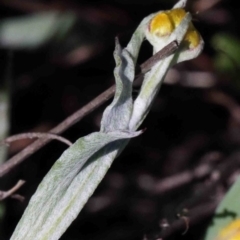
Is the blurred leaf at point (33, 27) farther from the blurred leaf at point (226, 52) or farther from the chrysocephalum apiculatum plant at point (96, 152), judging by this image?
the chrysocephalum apiculatum plant at point (96, 152)

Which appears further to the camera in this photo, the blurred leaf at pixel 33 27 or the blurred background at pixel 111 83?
the blurred leaf at pixel 33 27

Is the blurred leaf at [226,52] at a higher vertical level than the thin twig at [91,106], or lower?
higher

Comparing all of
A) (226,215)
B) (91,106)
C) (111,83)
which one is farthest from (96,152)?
(111,83)

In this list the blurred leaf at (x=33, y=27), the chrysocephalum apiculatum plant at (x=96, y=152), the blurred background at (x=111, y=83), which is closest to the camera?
the chrysocephalum apiculatum plant at (x=96, y=152)

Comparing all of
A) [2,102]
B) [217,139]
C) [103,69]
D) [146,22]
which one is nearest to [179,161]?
[217,139]

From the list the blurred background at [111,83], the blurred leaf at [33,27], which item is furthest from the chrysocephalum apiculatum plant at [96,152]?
the blurred leaf at [33,27]


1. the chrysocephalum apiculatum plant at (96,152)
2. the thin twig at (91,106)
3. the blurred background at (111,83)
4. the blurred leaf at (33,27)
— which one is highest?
the blurred leaf at (33,27)

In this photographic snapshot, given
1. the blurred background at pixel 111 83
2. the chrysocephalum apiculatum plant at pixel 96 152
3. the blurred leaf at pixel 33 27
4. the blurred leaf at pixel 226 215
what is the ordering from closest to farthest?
the chrysocephalum apiculatum plant at pixel 96 152 < the blurred leaf at pixel 226 215 < the blurred background at pixel 111 83 < the blurred leaf at pixel 33 27
